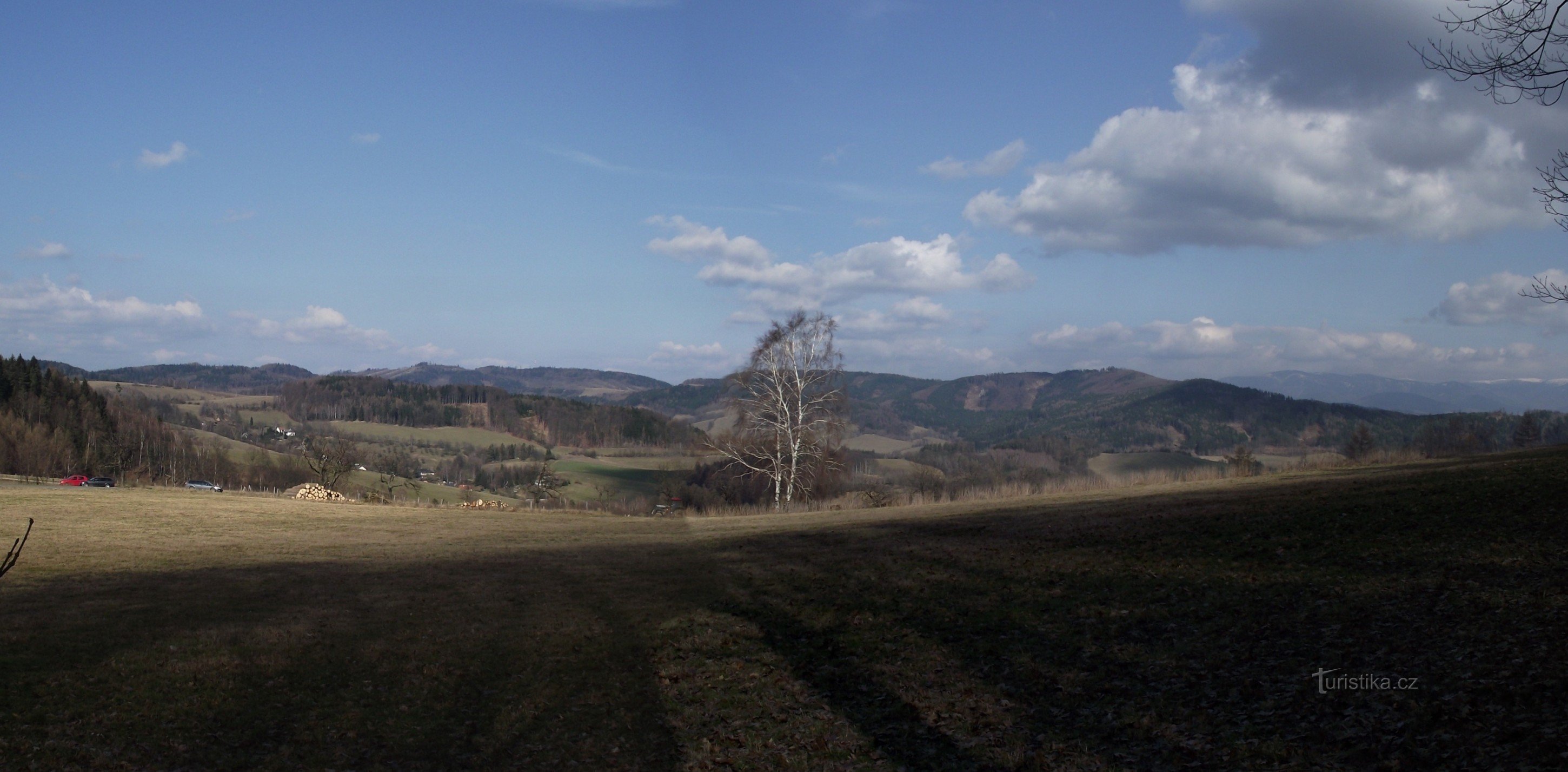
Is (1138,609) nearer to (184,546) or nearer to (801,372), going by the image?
(184,546)

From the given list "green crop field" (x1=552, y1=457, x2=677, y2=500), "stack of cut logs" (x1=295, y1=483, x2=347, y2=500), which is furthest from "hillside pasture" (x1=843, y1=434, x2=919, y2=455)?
"stack of cut logs" (x1=295, y1=483, x2=347, y2=500)

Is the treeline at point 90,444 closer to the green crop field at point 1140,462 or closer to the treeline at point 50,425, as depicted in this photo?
the treeline at point 50,425

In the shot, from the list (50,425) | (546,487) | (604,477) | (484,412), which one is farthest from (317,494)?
(484,412)

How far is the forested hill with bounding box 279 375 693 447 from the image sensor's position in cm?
16325

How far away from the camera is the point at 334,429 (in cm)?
14100

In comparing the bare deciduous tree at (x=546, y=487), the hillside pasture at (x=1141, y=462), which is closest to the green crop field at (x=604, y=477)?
the bare deciduous tree at (x=546, y=487)

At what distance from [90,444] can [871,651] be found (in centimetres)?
8818

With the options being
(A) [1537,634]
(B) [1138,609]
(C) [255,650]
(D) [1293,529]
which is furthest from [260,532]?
(A) [1537,634]

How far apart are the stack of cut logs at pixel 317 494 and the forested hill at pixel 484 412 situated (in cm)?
10519

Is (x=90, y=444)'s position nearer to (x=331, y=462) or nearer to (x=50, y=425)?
(x=50, y=425)

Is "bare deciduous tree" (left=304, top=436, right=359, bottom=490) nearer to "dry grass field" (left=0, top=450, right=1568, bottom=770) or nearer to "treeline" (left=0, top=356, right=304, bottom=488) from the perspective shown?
"treeline" (left=0, top=356, right=304, bottom=488)

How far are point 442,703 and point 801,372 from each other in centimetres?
3280

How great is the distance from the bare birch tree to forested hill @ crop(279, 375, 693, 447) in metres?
109

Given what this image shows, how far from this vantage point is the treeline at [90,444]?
6797 cm
